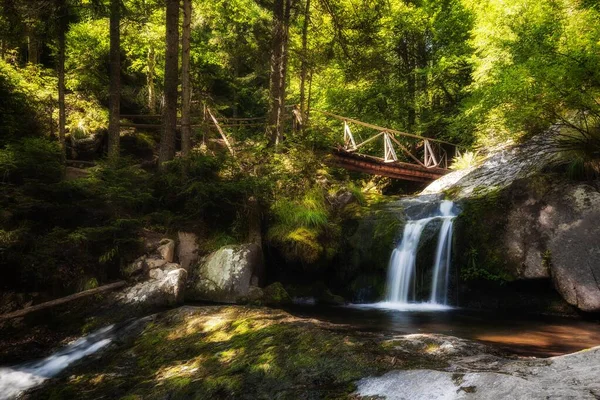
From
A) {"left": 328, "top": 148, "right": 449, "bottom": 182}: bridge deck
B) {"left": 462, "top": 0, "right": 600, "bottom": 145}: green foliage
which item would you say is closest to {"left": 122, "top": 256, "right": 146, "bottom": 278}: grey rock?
{"left": 328, "top": 148, "right": 449, "bottom": 182}: bridge deck

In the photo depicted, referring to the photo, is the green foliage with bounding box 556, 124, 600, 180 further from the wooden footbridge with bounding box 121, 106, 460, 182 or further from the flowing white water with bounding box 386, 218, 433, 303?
the wooden footbridge with bounding box 121, 106, 460, 182

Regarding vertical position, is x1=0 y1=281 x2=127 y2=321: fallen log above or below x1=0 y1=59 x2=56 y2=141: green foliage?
below

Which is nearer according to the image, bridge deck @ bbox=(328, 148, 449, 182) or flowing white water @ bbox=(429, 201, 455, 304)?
flowing white water @ bbox=(429, 201, 455, 304)

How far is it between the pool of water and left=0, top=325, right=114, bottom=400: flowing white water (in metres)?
3.10

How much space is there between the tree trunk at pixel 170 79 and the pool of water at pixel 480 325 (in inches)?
201

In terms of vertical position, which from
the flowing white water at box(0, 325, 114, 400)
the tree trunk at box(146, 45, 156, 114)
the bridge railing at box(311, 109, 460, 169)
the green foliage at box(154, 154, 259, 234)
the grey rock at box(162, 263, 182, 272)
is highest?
the tree trunk at box(146, 45, 156, 114)

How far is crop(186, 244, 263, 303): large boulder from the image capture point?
24.1 feet

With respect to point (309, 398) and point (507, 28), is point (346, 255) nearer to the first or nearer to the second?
point (309, 398)

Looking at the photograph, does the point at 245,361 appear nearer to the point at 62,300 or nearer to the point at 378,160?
the point at 62,300

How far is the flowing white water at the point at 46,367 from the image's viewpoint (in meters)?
4.17

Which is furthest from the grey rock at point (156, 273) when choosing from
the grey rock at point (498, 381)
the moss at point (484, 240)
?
the moss at point (484, 240)

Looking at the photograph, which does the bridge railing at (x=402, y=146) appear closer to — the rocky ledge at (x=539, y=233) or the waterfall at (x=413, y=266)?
the waterfall at (x=413, y=266)

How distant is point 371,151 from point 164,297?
48.9ft

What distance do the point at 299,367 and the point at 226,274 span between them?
4381mm
